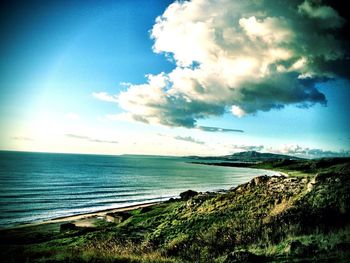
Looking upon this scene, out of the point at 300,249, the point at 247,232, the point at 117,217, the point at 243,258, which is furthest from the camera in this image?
the point at 117,217

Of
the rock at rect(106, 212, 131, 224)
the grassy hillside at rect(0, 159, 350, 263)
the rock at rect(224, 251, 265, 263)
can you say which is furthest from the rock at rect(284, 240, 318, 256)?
the rock at rect(106, 212, 131, 224)

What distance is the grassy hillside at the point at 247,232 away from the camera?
8.91 metres

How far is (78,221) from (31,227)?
5.63 metres

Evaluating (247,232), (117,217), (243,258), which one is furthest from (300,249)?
(117,217)

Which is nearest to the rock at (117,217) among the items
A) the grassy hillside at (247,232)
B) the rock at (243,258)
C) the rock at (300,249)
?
the grassy hillside at (247,232)

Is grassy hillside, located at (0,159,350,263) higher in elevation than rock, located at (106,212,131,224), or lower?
higher

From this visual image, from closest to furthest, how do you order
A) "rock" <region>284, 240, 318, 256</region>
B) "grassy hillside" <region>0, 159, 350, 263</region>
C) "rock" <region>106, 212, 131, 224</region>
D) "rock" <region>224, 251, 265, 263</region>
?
"rock" <region>224, 251, 265, 263</region> → "rock" <region>284, 240, 318, 256</region> → "grassy hillside" <region>0, 159, 350, 263</region> → "rock" <region>106, 212, 131, 224</region>

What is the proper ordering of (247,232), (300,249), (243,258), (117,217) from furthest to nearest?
(117,217) < (247,232) < (300,249) < (243,258)

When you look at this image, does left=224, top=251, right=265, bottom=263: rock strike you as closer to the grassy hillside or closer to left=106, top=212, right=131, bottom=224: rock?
the grassy hillside

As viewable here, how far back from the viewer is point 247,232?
12.6 metres

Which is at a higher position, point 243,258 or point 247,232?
point 243,258

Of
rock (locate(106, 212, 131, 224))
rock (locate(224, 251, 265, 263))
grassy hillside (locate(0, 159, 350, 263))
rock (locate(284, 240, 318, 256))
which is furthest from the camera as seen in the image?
rock (locate(106, 212, 131, 224))

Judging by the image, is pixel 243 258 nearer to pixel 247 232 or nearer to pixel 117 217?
pixel 247 232

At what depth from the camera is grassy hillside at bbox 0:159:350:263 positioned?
8914 millimetres
